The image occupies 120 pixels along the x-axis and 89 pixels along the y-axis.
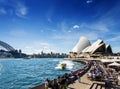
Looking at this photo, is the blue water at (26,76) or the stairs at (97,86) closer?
the stairs at (97,86)

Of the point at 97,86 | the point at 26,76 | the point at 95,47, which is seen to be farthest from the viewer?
the point at 95,47

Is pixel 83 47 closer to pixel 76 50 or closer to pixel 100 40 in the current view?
pixel 76 50

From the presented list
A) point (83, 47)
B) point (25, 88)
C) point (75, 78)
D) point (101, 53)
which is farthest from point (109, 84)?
point (83, 47)

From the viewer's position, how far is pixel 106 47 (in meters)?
127

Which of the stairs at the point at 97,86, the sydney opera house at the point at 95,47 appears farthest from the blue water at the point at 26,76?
the sydney opera house at the point at 95,47

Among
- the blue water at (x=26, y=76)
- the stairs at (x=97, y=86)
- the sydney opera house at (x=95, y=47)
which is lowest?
the blue water at (x=26, y=76)

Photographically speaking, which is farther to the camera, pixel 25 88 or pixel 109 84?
pixel 25 88

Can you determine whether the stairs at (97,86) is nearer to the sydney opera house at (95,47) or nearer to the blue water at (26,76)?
the blue water at (26,76)

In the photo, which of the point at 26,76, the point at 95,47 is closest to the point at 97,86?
the point at 26,76

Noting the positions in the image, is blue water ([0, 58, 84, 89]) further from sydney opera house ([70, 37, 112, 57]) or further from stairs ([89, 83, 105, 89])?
sydney opera house ([70, 37, 112, 57])

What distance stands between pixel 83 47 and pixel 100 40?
36351 millimetres

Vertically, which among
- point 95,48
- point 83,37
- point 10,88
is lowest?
point 10,88

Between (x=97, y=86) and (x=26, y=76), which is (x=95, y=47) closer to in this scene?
(x=26, y=76)

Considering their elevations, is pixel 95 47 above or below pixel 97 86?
above
